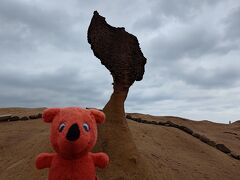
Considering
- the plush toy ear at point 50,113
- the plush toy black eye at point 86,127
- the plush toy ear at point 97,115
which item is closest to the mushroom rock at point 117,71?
the plush toy ear at point 97,115

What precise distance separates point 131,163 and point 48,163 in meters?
2.37

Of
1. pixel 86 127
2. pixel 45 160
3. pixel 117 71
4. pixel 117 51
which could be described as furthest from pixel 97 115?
pixel 117 51

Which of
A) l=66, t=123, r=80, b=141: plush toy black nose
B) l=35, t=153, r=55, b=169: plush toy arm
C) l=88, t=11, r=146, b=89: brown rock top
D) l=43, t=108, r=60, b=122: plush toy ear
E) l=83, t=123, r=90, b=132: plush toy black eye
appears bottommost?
l=35, t=153, r=55, b=169: plush toy arm

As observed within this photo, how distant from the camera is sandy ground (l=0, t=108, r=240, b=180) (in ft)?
23.6

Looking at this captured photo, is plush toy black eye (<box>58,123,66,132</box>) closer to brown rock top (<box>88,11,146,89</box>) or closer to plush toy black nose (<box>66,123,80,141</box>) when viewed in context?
plush toy black nose (<box>66,123,80,141</box>)

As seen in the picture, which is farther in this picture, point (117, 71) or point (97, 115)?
point (117, 71)

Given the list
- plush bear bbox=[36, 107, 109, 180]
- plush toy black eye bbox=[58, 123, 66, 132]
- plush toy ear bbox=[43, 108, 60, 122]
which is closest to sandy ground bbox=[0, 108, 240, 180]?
plush bear bbox=[36, 107, 109, 180]

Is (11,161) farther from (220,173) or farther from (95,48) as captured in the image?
(220,173)

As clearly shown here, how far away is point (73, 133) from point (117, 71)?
3.19m

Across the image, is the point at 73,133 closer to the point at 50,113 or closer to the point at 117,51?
the point at 50,113

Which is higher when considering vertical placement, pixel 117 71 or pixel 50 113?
pixel 117 71

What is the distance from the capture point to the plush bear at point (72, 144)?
368 cm

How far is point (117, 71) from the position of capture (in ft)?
22.0

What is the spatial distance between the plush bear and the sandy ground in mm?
2397
